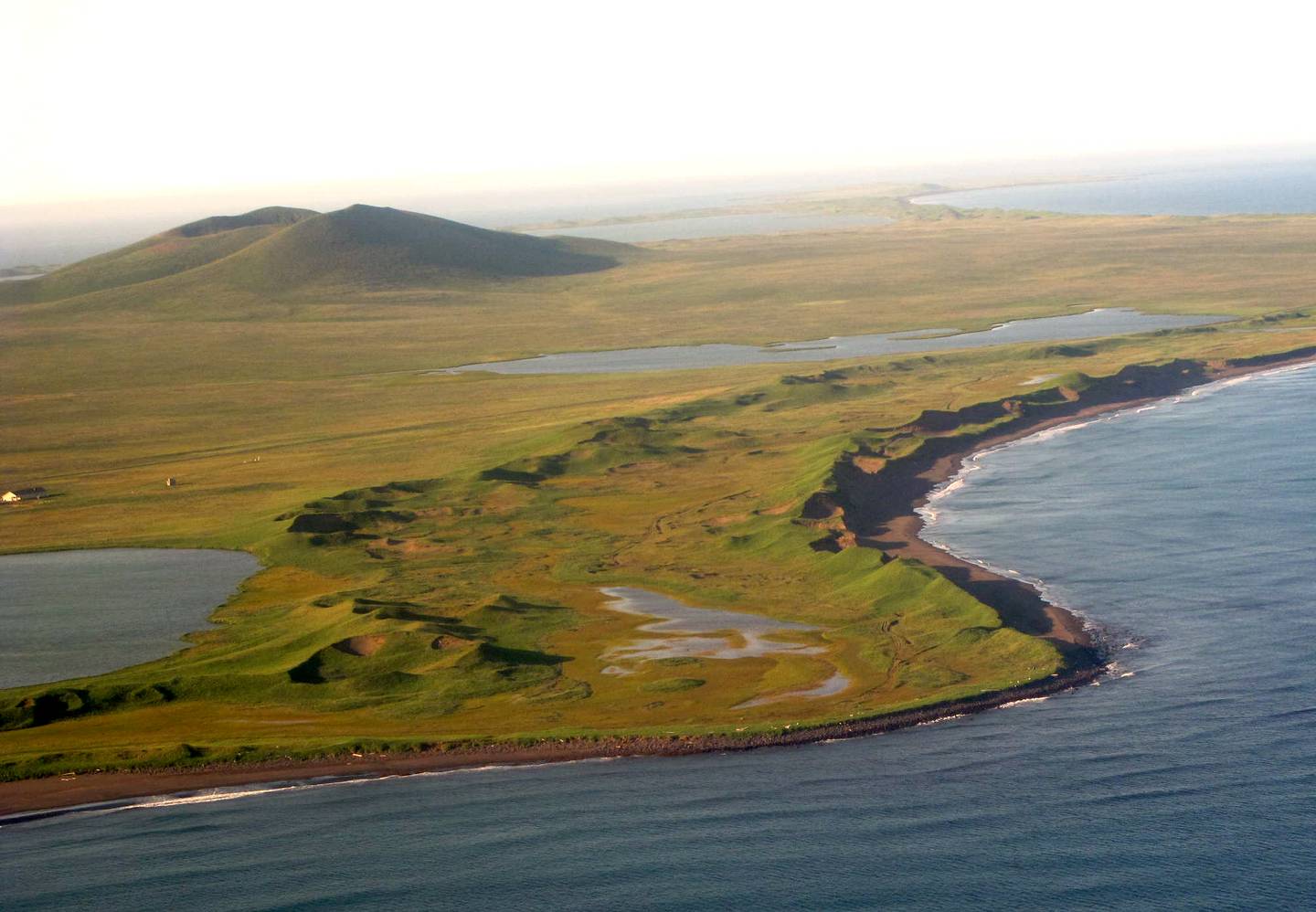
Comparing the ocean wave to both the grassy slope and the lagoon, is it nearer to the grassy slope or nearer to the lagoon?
the grassy slope

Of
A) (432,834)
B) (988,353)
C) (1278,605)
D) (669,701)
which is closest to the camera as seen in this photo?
(432,834)

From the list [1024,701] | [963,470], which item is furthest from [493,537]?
[1024,701]

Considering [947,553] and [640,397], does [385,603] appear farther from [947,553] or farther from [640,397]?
[640,397]

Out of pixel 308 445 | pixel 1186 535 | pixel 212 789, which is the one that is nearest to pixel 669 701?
pixel 212 789

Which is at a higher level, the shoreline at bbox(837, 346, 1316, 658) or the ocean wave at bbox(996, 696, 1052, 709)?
the shoreline at bbox(837, 346, 1316, 658)

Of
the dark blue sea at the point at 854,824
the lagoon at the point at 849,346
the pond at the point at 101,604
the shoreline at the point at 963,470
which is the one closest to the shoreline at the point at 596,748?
the shoreline at the point at 963,470

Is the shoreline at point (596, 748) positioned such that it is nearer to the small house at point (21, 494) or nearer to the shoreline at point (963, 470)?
the shoreline at point (963, 470)

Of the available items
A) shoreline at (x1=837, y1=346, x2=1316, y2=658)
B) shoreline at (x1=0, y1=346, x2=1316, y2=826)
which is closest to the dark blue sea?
shoreline at (x1=0, y1=346, x2=1316, y2=826)
